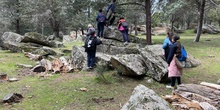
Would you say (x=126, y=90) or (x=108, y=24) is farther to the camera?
(x=108, y=24)

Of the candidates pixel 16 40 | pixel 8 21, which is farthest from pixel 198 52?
pixel 8 21

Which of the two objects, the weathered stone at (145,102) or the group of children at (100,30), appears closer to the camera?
the weathered stone at (145,102)

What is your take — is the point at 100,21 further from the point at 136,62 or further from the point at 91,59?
the point at 136,62

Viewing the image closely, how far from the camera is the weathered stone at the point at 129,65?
8.17 metres

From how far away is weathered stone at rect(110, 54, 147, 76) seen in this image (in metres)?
8.17

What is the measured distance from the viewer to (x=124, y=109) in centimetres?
445

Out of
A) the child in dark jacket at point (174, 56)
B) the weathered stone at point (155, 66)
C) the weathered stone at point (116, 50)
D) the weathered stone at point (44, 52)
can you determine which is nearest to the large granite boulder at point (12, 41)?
the weathered stone at point (44, 52)

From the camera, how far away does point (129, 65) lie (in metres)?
8.20

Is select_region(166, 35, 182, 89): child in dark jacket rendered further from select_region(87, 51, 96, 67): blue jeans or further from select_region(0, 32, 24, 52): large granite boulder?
select_region(0, 32, 24, 52): large granite boulder

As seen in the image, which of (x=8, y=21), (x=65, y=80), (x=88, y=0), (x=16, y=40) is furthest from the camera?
(x=8, y=21)

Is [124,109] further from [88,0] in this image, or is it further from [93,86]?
[88,0]

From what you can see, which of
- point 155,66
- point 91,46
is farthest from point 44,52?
point 155,66

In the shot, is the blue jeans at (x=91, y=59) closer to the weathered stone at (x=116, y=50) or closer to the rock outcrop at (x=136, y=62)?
the rock outcrop at (x=136, y=62)

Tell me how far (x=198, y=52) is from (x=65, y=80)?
9858 millimetres
